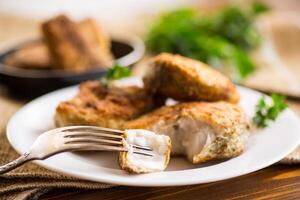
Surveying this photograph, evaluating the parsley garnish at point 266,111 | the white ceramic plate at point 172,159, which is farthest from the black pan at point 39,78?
the parsley garnish at point 266,111

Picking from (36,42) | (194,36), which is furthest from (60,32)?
(194,36)

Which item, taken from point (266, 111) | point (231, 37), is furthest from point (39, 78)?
point (231, 37)

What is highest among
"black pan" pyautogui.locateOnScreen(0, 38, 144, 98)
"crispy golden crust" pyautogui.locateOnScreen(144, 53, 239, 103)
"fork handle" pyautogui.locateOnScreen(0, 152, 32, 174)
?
"crispy golden crust" pyautogui.locateOnScreen(144, 53, 239, 103)

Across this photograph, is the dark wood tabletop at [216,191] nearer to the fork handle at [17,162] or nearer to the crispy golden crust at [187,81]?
the fork handle at [17,162]

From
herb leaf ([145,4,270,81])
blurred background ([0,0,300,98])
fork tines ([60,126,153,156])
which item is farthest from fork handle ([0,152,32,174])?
herb leaf ([145,4,270,81])

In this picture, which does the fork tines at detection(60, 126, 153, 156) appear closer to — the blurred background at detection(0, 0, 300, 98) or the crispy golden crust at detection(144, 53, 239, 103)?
the crispy golden crust at detection(144, 53, 239, 103)

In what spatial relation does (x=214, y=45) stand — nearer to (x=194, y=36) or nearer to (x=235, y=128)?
(x=194, y=36)
